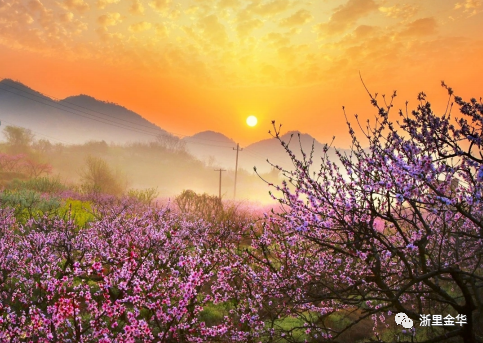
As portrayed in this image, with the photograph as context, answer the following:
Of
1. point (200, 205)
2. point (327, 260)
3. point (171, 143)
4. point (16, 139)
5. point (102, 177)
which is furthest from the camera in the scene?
point (171, 143)

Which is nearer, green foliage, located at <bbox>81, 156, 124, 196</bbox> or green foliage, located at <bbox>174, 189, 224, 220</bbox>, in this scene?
green foliage, located at <bbox>174, 189, 224, 220</bbox>

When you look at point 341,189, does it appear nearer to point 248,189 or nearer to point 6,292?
point 6,292

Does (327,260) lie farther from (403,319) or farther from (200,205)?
(200,205)

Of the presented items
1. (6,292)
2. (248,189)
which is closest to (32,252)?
(6,292)

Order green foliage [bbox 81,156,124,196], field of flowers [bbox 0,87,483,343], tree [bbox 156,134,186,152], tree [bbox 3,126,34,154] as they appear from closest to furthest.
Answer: field of flowers [bbox 0,87,483,343], green foliage [bbox 81,156,124,196], tree [bbox 3,126,34,154], tree [bbox 156,134,186,152]

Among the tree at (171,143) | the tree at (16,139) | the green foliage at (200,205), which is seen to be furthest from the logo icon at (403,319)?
the tree at (171,143)

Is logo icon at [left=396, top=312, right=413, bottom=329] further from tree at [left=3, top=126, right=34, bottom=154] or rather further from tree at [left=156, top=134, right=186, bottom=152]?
tree at [left=156, top=134, right=186, bottom=152]

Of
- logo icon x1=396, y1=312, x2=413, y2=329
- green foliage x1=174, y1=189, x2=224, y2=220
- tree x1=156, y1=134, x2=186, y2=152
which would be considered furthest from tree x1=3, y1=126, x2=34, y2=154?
logo icon x1=396, y1=312, x2=413, y2=329

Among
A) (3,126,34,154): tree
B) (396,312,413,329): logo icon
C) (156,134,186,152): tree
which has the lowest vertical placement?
(396,312,413,329): logo icon

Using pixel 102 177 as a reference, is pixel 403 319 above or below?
below

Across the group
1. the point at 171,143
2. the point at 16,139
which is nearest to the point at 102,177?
the point at 16,139

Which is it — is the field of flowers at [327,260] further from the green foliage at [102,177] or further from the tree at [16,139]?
the tree at [16,139]

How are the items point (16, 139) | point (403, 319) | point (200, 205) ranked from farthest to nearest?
1. point (16, 139)
2. point (200, 205)
3. point (403, 319)

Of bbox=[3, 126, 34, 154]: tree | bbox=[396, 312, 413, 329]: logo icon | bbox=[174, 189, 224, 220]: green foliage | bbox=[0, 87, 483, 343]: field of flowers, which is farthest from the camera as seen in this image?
bbox=[3, 126, 34, 154]: tree
